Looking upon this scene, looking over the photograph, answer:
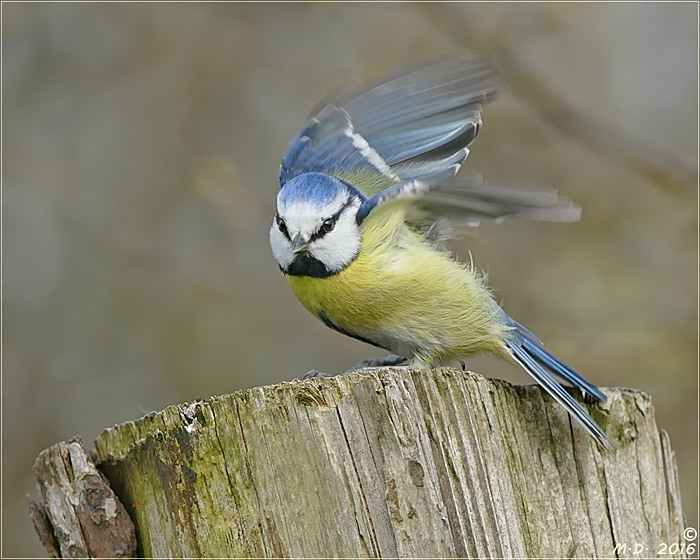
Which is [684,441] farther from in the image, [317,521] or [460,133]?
[317,521]

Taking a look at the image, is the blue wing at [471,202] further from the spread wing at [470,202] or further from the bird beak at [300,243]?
the bird beak at [300,243]

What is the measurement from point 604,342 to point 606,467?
1.71m

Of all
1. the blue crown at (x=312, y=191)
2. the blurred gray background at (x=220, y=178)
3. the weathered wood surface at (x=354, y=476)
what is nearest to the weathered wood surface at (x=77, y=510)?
the weathered wood surface at (x=354, y=476)

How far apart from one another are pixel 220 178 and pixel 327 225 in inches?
69.4

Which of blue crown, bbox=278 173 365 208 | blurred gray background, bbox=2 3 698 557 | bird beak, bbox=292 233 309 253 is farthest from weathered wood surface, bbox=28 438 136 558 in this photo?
blurred gray background, bbox=2 3 698 557

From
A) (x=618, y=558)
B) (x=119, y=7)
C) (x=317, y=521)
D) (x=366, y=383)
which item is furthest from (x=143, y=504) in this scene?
(x=119, y=7)

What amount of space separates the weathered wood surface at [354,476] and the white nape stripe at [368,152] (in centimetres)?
122

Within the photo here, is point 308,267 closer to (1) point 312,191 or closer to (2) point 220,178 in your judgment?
(1) point 312,191

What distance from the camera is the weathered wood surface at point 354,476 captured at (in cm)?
162

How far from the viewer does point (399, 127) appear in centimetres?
297

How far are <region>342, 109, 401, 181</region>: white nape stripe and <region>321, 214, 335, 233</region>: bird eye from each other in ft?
1.50

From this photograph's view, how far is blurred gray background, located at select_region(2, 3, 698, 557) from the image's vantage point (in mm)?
3949

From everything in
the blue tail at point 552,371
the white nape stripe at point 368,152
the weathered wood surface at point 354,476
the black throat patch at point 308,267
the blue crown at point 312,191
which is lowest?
the weathered wood surface at point 354,476

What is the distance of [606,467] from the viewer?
1.93 meters
